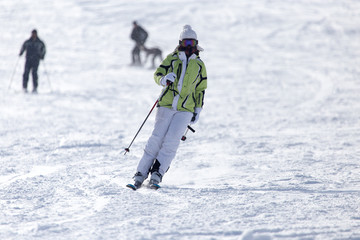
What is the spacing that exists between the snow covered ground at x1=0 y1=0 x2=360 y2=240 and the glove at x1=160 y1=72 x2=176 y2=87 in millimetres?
1106

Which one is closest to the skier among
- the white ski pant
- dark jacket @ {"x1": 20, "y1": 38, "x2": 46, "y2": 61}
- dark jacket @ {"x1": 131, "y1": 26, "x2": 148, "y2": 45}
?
the white ski pant

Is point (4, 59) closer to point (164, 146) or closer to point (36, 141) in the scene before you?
point (36, 141)

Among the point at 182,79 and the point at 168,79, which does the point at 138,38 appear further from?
the point at 168,79

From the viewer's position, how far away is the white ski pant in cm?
517

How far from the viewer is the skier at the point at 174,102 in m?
5.12

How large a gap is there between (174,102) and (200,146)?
2.82 m

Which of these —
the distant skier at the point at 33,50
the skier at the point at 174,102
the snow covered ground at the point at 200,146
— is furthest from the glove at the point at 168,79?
the distant skier at the point at 33,50

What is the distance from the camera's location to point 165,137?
521 centimetres

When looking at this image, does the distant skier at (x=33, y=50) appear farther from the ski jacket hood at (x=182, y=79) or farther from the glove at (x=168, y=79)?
the glove at (x=168, y=79)

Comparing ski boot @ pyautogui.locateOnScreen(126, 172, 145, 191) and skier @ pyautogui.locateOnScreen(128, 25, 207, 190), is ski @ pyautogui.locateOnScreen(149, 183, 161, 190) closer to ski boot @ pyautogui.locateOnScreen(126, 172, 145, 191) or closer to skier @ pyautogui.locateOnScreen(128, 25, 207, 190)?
skier @ pyautogui.locateOnScreen(128, 25, 207, 190)

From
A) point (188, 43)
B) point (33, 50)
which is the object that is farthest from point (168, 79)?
point (33, 50)

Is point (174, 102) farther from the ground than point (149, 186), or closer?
farther from the ground

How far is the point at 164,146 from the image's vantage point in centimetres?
519

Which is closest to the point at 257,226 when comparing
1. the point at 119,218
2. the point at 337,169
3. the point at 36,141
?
the point at 119,218
